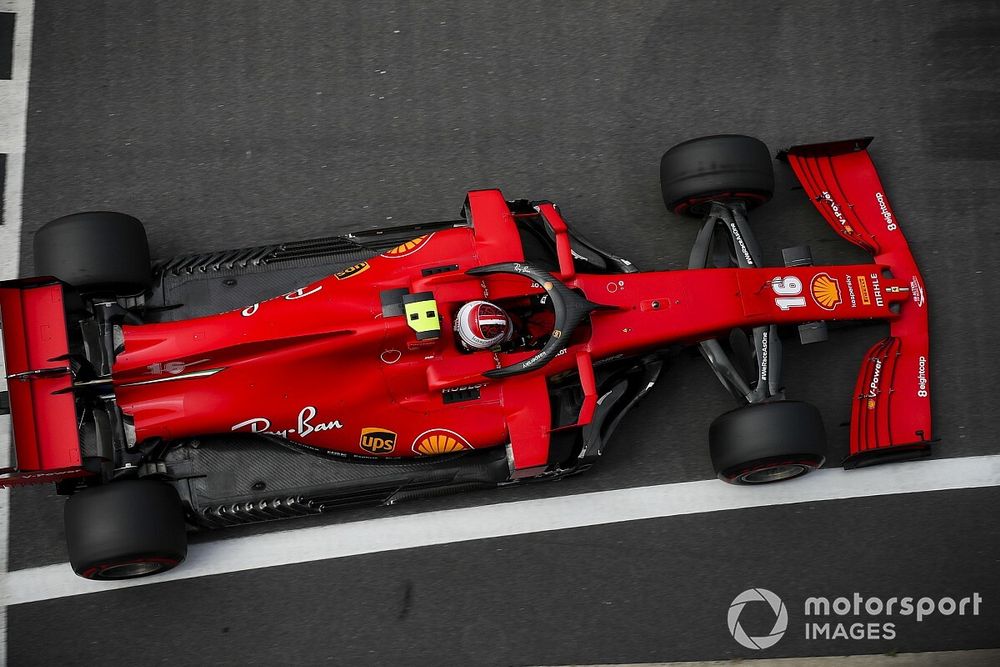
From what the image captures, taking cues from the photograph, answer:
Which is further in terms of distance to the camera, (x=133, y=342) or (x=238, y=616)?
(x=238, y=616)

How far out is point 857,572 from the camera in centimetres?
491

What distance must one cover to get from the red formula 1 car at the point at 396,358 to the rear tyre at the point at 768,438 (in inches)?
0.5

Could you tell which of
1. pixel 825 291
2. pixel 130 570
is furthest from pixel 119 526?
pixel 825 291

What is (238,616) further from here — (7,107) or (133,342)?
(7,107)

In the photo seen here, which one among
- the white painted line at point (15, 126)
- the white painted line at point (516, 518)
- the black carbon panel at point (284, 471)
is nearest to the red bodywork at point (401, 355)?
the black carbon panel at point (284, 471)

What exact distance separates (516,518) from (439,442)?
0.75 metres

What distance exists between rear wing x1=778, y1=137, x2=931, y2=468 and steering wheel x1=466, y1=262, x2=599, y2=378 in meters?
1.74

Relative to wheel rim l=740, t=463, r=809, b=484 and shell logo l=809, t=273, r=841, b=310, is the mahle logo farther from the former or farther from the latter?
shell logo l=809, t=273, r=841, b=310

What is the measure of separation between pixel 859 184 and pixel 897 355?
1035 millimetres

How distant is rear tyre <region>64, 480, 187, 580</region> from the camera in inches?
160

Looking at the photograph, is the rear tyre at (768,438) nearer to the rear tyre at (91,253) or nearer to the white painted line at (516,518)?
the white painted line at (516,518)

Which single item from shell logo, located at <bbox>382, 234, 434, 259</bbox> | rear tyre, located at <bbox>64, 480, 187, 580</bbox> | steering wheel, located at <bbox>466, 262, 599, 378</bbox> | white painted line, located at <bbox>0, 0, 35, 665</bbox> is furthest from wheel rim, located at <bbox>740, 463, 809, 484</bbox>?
white painted line, located at <bbox>0, 0, 35, 665</bbox>

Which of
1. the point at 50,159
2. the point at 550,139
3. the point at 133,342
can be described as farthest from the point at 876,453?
the point at 50,159

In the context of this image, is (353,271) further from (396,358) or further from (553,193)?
(553,193)
